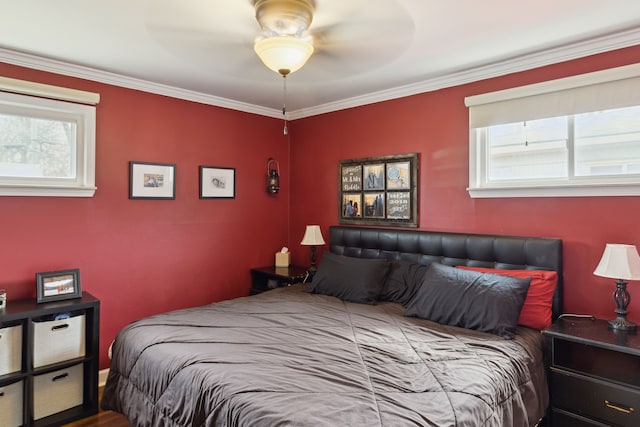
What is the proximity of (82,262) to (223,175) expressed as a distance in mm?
1473

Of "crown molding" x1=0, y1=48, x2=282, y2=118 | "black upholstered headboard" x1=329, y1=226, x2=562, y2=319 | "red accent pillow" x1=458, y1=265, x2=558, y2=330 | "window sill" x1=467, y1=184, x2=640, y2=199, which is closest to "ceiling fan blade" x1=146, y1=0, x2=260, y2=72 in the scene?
"crown molding" x1=0, y1=48, x2=282, y2=118

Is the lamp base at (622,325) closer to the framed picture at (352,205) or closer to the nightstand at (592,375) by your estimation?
the nightstand at (592,375)

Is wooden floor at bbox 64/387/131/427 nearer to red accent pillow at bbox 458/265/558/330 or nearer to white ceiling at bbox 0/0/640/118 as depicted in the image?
white ceiling at bbox 0/0/640/118

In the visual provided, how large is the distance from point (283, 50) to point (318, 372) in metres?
1.65

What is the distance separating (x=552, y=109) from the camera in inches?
107

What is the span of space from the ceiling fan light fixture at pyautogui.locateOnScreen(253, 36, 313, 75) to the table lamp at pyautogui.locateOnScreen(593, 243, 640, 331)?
2.10m

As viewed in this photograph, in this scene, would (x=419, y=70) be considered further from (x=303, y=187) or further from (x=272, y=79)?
(x=303, y=187)

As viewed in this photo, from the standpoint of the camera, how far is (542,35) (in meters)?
2.43

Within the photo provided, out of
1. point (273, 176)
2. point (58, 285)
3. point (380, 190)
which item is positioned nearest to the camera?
point (58, 285)

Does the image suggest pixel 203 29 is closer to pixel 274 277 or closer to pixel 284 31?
pixel 284 31

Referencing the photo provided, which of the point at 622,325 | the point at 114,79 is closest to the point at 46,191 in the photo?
the point at 114,79

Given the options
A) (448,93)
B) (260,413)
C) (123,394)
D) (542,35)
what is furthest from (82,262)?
(542,35)

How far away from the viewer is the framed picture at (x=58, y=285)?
2.75m

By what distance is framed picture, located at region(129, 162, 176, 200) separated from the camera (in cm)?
335
